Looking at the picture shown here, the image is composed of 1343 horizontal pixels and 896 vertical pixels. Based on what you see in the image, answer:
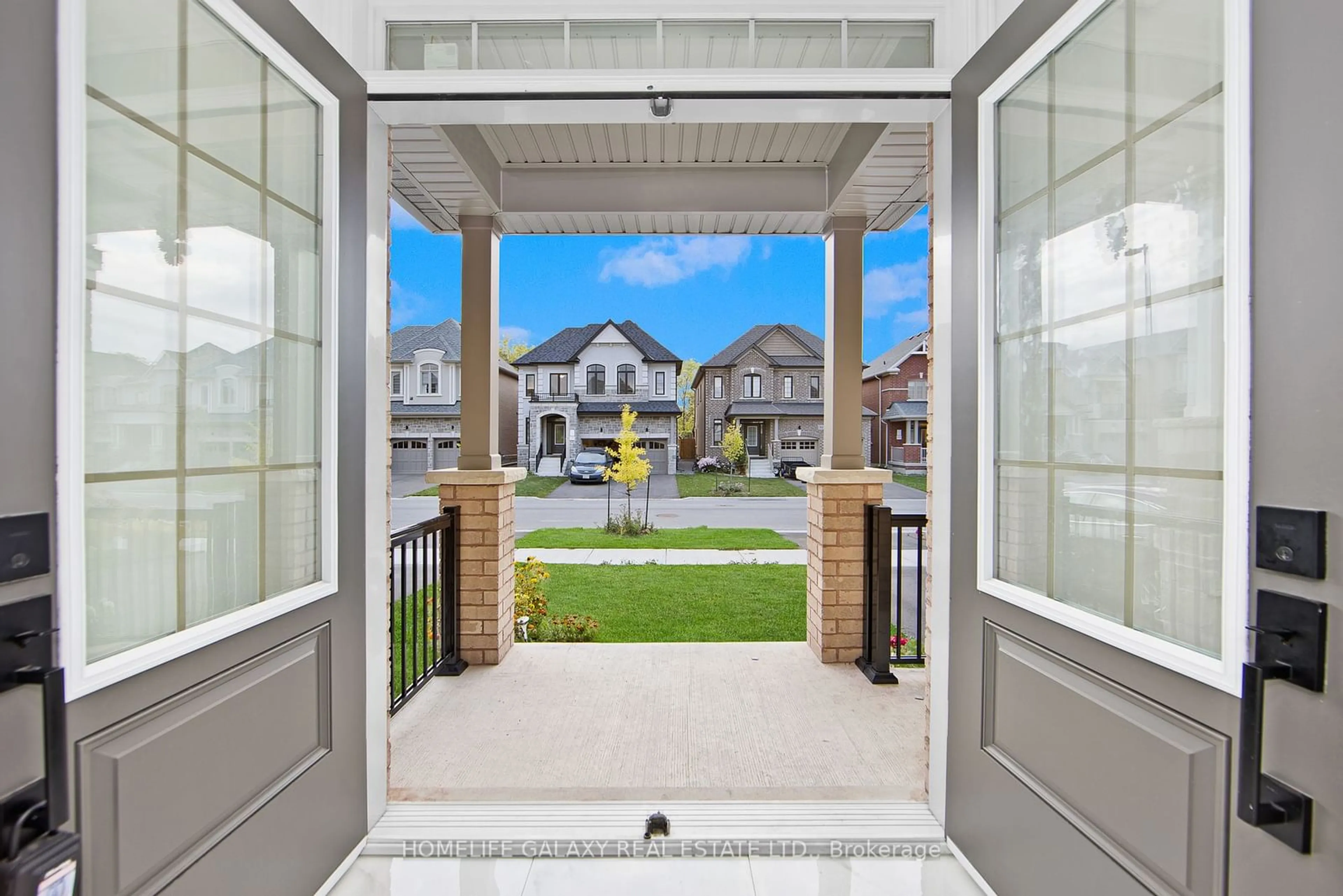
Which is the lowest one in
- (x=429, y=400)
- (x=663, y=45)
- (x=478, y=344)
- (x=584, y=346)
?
(x=478, y=344)

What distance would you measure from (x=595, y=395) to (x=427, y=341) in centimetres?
511

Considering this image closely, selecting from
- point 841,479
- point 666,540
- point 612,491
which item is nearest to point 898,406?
point 612,491

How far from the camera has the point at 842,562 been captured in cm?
328

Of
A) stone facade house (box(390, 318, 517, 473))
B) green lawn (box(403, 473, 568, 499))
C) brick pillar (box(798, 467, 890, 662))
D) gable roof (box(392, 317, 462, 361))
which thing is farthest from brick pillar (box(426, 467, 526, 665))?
gable roof (box(392, 317, 462, 361))

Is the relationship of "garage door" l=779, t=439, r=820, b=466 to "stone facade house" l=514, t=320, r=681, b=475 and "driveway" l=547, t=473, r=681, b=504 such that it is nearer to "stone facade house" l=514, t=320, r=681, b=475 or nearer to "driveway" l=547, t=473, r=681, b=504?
"stone facade house" l=514, t=320, r=681, b=475

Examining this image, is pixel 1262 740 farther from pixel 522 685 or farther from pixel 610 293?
pixel 610 293

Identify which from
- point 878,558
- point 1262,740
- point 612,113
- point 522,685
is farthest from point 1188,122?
point 522,685

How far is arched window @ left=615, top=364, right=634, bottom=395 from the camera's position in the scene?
1916 cm

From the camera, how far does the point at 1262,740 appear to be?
926 mm

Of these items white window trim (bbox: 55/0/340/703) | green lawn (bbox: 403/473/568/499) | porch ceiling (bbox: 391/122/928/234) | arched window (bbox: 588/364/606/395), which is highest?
arched window (bbox: 588/364/606/395)

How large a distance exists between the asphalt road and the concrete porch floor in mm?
6192

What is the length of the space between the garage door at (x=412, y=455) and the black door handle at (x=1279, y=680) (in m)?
13.7

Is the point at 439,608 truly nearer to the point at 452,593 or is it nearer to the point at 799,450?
the point at 452,593

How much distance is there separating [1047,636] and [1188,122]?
42.2 inches
